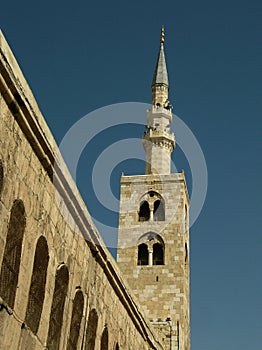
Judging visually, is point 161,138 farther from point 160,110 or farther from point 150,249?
point 150,249

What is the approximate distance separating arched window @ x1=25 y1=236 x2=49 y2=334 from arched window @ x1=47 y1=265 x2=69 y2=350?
18.4 inches

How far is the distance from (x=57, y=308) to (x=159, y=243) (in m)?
14.9

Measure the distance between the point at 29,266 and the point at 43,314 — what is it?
758 mm

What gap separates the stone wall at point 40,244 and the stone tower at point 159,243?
11338 mm

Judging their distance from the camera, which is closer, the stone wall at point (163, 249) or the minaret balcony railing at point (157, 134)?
the stone wall at point (163, 249)

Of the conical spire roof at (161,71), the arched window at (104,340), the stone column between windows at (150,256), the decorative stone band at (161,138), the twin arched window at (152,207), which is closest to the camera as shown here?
the arched window at (104,340)

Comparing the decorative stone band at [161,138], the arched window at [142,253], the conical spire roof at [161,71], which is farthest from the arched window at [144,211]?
the conical spire roof at [161,71]

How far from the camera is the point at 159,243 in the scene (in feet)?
73.6

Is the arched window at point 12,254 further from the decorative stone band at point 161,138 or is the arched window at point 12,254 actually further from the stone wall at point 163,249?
the decorative stone band at point 161,138

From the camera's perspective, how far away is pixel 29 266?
6.68 metres

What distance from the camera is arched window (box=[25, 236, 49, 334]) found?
685 cm

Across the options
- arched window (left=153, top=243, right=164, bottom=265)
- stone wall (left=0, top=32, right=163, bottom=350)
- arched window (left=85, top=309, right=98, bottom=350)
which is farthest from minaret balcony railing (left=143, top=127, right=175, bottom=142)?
arched window (left=85, top=309, right=98, bottom=350)

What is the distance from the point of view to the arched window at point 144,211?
76.1 feet

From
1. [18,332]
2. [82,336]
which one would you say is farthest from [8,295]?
[82,336]
